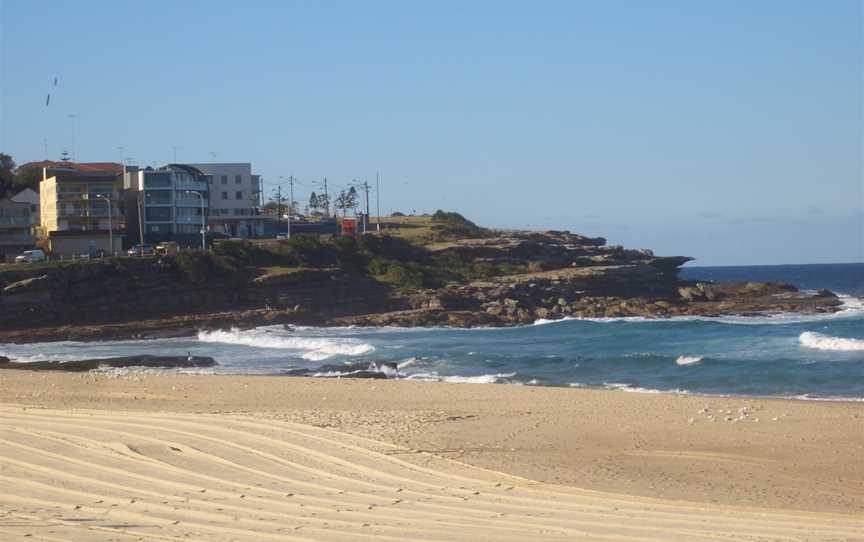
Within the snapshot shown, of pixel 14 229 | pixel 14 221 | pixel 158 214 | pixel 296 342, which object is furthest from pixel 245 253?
pixel 296 342

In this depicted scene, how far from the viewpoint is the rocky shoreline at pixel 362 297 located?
48438 millimetres

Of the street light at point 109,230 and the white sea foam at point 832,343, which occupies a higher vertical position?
the street light at point 109,230

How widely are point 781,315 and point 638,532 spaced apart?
4655 cm

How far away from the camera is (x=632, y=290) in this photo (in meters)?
61.3

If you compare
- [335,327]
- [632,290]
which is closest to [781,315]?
[632,290]

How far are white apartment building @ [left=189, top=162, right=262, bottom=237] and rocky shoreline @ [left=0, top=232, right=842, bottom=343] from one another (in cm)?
2628

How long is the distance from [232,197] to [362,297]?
36.8m

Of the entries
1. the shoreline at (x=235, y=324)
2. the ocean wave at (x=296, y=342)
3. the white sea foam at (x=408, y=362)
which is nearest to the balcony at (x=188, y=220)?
the shoreline at (x=235, y=324)

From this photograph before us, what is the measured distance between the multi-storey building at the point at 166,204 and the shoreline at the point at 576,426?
154 feet

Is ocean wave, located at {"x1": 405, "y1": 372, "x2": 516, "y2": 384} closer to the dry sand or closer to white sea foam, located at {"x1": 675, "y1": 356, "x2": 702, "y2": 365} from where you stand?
the dry sand

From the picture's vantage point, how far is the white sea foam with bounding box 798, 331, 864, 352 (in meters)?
32.3

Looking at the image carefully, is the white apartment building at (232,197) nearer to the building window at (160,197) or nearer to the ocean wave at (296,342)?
the building window at (160,197)

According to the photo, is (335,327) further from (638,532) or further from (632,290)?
(638,532)

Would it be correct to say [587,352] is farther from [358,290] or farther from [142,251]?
[142,251]
